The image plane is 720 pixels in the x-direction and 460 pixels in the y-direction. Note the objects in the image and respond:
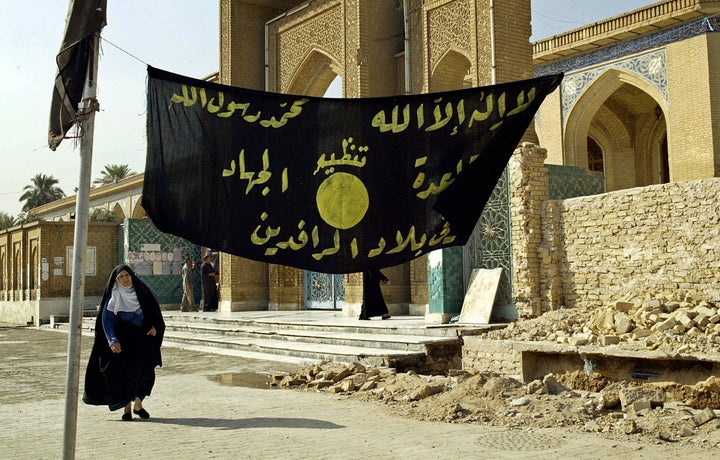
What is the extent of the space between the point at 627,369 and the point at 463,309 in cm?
374

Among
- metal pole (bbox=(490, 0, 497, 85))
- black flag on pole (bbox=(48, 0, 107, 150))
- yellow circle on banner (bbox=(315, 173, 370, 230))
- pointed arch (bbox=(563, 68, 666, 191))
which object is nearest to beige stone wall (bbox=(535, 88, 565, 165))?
pointed arch (bbox=(563, 68, 666, 191))

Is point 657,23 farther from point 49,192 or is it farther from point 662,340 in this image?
point 49,192

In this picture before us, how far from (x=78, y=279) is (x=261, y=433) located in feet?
9.34

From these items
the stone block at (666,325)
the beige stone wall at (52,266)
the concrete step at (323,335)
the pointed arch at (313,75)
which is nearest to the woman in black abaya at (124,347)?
the concrete step at (323,335)

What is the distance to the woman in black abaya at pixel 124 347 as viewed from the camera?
652cm

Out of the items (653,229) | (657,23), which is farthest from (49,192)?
(653,229)

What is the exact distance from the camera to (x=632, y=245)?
10.0 meters

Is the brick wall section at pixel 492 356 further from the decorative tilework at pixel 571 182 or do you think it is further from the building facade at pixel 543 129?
the decorative tilework at pixel 571 182

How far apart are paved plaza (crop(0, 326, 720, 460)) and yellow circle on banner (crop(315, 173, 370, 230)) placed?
1.86 m

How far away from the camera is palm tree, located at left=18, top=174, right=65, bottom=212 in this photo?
61031mm

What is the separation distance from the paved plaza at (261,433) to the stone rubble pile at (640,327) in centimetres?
314

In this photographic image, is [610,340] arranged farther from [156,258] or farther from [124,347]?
[156,258]

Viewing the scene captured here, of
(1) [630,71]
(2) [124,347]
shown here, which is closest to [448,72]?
(1) [630,71]

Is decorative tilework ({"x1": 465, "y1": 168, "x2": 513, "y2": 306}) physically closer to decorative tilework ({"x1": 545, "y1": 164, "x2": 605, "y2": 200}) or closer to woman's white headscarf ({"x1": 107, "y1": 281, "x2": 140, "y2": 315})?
decorative tilework ({"x1": 545, "y1": 164, "x2": 605, "y2": 200})
